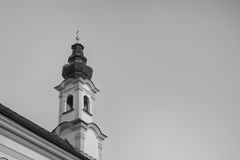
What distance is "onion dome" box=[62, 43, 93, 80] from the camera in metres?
32.2

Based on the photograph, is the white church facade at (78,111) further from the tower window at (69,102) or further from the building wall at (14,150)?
the building wall at (14,150)

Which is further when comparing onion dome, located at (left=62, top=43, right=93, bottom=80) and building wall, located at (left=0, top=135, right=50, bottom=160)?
onion dome, located at (left=62, top=43, right=93, bottom=80)

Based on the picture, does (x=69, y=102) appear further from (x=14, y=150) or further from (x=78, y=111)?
(x=14, y=150)

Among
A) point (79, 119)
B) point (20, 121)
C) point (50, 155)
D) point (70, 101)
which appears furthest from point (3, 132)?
point (70, 101)

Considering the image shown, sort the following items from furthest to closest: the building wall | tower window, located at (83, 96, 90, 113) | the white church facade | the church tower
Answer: tower window, located at (83, 96, 90, 113) < the church tower < the white church facade < the building wall

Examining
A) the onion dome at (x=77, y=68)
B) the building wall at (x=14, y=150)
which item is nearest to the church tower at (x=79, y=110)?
the onion dome at (x=77, y=68)

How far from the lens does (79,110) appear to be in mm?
29562

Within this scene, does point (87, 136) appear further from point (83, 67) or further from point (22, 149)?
point (22, 149)

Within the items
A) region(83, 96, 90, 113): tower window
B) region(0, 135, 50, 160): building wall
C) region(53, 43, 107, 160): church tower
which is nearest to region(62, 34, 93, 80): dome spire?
region(53, 43, 107, 160): church tower

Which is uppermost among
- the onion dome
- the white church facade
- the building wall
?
the onion dome

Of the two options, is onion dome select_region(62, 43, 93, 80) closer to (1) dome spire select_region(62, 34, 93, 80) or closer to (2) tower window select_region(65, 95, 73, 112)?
(1) dome spire select_region(62, 34, 93, 80)

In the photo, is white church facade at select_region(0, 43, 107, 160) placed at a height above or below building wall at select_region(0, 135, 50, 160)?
above

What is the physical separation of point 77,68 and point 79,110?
171 inches

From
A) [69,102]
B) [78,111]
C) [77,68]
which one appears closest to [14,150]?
[78,111]
